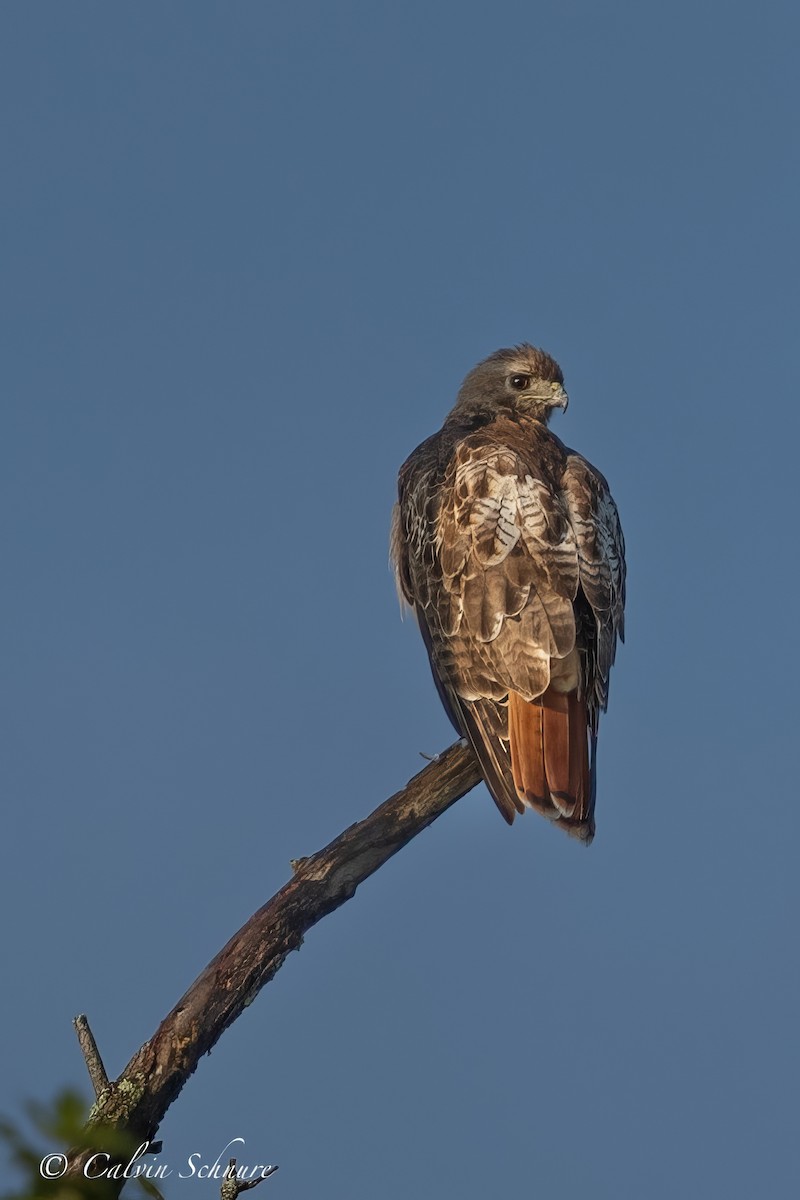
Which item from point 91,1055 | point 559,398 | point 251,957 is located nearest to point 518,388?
point 559,398

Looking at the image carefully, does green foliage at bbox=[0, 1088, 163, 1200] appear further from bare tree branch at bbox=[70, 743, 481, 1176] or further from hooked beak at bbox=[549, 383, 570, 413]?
hooked beak at bbox=[549, 383, 570, 413]

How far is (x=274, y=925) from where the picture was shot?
17.2 ft

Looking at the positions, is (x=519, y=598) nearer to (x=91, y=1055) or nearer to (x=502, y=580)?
(x=502, y=580)

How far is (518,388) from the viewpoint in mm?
8773

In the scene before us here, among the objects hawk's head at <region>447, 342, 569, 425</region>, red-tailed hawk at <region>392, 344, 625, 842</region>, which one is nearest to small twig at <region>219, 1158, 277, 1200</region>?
red-tailed hawk at <region>392, 344, 625, 842</region>

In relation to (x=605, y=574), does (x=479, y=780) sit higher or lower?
lower

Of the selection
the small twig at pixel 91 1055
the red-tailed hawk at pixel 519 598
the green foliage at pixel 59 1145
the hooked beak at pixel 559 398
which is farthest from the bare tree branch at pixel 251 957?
the hooked beak at pixel 559 398

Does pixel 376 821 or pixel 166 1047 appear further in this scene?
pixel 376 821

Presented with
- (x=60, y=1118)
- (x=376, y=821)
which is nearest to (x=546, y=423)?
(x=376, y=821)

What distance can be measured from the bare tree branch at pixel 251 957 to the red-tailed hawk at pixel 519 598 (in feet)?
1.98

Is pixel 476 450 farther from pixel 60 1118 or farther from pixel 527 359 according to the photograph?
pixel 60 1118

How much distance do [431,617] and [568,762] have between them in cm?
127

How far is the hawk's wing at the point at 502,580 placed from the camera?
6.63 metres

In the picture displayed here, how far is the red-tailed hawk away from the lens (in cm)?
651
